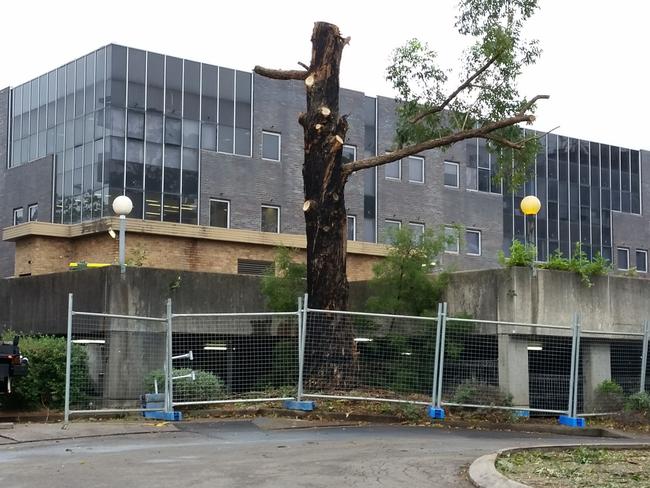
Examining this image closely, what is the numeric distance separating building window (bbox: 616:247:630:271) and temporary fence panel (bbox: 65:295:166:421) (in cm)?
4029

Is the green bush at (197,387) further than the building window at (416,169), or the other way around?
the building window at (416,169)

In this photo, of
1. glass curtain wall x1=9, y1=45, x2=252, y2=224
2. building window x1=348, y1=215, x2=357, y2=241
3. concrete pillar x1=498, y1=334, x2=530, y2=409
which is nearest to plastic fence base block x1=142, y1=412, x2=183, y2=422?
concrete pillar x1=498, y1=334, x2=530, y2=409

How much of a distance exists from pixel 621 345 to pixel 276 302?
7.53m

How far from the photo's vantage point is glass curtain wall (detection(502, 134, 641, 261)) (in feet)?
171

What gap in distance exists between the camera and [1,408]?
739 inches

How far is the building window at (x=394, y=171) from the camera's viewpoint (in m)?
47.3

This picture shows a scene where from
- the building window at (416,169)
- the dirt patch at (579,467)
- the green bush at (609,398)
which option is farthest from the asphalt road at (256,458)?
the building window at (416,169)

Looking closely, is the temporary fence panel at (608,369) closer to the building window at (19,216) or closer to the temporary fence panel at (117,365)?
the temporary fence panel at (117,365)

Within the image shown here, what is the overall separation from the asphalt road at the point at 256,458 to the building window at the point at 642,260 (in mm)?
42385

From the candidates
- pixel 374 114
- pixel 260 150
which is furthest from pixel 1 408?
pixel 374 114

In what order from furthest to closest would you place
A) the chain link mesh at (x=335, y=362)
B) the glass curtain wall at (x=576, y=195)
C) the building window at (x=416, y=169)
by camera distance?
the glass curtain wall at (x=576, y=195) < the building window at (x=416, y=169) < the chain link mesh at (x=335, y=362)

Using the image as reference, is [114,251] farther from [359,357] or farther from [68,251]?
[359,357]

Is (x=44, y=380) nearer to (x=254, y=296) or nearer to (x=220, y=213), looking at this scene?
(x=254, y=296)

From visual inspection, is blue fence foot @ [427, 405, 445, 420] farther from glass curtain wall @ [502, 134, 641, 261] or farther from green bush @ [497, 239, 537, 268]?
glass curtain wall @ [502, 134, 641, 261]
